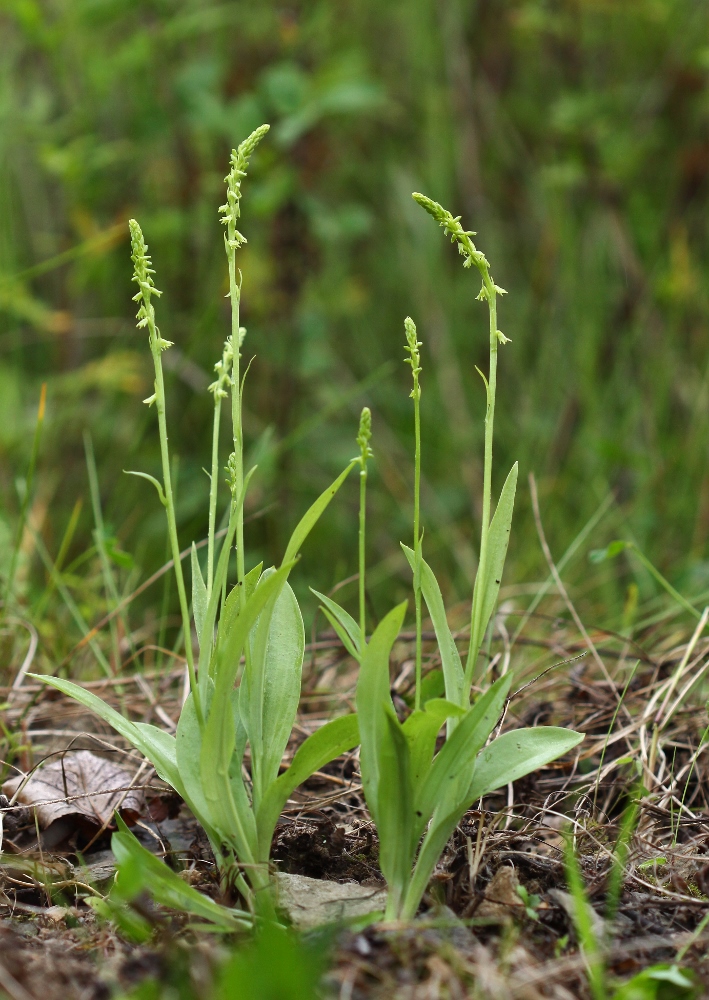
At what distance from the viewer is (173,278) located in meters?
3.70

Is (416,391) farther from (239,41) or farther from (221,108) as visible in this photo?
(239,41)

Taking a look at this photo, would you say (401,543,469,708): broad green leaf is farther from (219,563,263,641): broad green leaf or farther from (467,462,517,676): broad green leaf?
(219,563,263,641): broad green leaf

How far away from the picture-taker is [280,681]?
1.08m

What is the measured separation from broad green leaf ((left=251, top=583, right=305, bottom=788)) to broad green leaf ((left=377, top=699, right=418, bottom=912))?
14 centimetres

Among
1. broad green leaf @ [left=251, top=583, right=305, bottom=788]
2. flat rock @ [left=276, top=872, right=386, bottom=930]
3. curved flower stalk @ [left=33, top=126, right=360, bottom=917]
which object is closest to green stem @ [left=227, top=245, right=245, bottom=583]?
curved flower stalk @ [left=33, top=126, right=360, bottom=917]

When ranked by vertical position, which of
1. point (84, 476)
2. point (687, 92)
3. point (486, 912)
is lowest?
point (84, 476)

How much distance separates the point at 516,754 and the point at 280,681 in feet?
0.93

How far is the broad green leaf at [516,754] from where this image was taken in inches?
38.4

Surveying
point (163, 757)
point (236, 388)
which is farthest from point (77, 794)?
point (236, 388)

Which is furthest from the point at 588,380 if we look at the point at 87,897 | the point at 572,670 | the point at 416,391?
the point at 87,897

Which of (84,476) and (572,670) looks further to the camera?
(84,476)

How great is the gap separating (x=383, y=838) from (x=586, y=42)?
382 centimetres

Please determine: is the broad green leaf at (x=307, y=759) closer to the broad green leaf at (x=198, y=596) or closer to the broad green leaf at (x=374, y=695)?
the broad green leaf at (x=374, y=695)

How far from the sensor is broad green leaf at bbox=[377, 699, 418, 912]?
36.8 inches
